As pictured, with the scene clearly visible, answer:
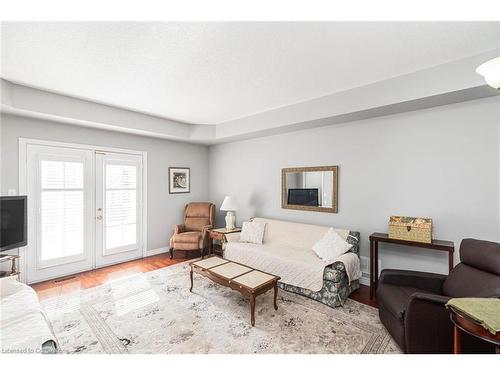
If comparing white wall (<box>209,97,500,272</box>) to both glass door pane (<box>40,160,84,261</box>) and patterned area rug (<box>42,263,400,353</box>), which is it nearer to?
patterned area rug (<box>42,263,400,353</box>)

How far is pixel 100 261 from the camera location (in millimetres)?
3973

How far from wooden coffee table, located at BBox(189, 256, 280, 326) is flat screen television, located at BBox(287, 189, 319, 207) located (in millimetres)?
1611

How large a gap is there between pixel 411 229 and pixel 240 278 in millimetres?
2022

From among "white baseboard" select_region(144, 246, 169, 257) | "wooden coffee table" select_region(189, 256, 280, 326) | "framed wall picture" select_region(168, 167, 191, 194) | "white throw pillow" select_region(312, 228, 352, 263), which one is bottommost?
"white baseboard" select_region(144, 246, 169, 257)

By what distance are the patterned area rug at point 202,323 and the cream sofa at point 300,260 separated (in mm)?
152

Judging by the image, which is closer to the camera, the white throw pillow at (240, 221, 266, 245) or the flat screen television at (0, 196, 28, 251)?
the flat screen television at (0, 196, 28, 251)

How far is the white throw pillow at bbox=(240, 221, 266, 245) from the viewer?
3.96 m

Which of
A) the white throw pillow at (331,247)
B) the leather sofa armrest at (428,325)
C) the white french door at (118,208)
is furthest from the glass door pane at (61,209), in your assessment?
the leather sofa armrest at (428,325)

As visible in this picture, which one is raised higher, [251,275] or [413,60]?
[413,60]

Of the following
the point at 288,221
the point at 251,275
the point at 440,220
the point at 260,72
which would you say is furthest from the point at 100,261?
the point at 440,220

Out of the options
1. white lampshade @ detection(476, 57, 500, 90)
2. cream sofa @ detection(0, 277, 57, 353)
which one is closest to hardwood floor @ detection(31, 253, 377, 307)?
cream sofa @ detection(0, 277, 57, 353)

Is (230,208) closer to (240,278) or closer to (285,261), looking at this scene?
(285,261)
